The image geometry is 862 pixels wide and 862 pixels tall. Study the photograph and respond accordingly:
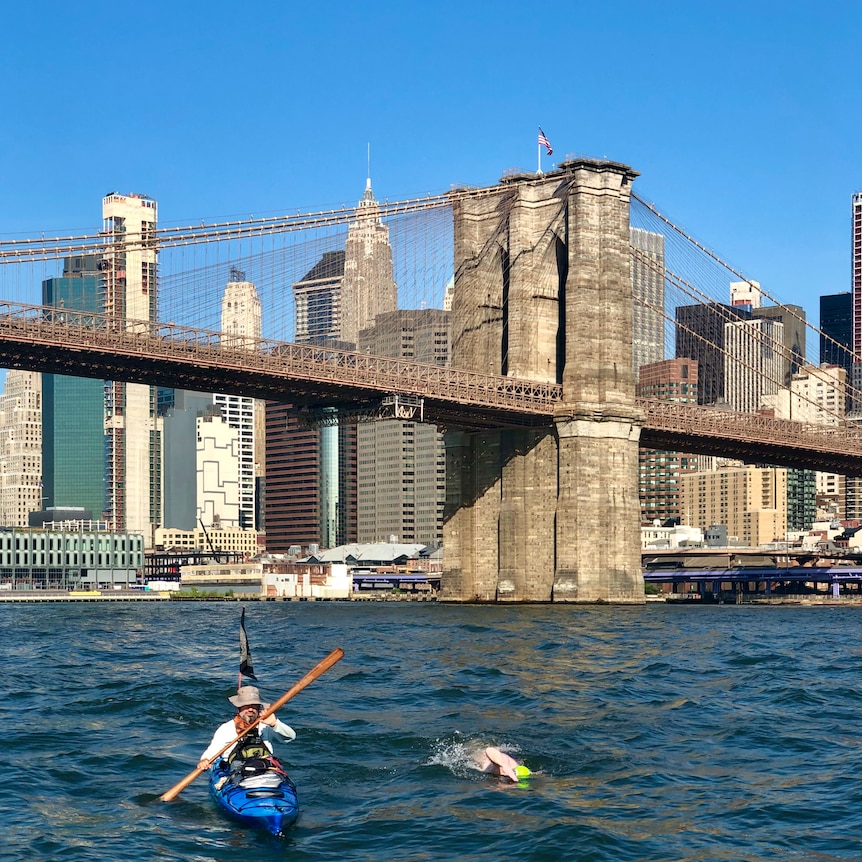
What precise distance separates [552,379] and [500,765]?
248 feet

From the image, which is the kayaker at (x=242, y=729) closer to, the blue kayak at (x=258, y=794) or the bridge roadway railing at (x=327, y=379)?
the blue kayak at (x=258, y=794)

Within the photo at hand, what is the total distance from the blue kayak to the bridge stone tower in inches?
2883

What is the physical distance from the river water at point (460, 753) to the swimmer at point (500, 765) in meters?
0.32

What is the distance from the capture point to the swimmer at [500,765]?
86.2 ft

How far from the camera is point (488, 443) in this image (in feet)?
342

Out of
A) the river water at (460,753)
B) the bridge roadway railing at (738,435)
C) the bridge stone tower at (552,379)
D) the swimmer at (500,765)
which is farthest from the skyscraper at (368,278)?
the swimmer at (500,765)

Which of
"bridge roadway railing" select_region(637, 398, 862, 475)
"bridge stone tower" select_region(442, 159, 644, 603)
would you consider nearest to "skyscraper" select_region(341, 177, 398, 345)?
"bridge stone tower" select_region(442, 159, 644, 603)

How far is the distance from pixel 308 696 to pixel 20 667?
13.9 m

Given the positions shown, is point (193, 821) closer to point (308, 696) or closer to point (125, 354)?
point (308, 696)

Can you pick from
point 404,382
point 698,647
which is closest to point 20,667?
point 698,647

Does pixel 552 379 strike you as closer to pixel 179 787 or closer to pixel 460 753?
pixel 460 753

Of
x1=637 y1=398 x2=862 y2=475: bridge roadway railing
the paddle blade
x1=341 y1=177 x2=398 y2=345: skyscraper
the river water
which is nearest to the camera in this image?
the river water

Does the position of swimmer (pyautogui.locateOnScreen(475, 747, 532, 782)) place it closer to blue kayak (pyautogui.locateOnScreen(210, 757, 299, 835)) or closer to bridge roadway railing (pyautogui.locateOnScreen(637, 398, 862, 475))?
blue kayak (pyautogui.locateOnScreen(210, 757, 299, 835))

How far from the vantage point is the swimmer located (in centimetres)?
2629
